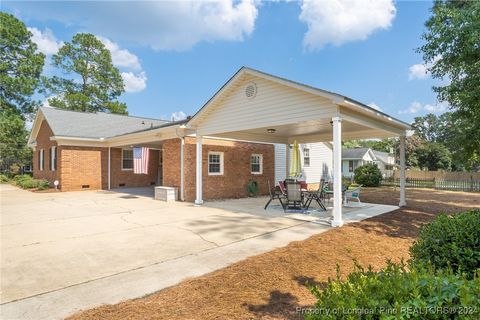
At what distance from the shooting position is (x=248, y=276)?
4.27 metres

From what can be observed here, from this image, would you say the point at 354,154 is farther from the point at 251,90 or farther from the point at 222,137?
the point at 251,90

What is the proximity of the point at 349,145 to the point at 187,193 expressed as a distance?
47562 millimetres

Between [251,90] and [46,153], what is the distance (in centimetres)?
1783

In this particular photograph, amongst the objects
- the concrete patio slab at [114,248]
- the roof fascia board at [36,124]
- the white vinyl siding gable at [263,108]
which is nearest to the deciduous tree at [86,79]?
the roof fascia board at [36,124]

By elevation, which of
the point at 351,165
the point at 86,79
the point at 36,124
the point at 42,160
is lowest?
the point at 351,165

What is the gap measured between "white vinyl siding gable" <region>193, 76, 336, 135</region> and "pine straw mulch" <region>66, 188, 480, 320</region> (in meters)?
3.59

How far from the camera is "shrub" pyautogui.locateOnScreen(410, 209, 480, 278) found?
9.75ft

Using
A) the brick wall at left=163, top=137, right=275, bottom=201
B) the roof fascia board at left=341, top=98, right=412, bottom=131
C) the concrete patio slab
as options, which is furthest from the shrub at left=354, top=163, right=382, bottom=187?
the concrete patio slab

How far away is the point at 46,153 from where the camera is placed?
65.7 ft

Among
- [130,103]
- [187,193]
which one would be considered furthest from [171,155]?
[130,103]

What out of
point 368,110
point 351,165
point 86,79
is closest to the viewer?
point 368,110

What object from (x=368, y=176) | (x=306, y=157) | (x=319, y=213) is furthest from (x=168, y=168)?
(x=368, y=176)

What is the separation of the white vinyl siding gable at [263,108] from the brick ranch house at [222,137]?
0.10ft

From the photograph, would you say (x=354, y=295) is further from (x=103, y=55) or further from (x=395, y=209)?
(x=103, y=55)
